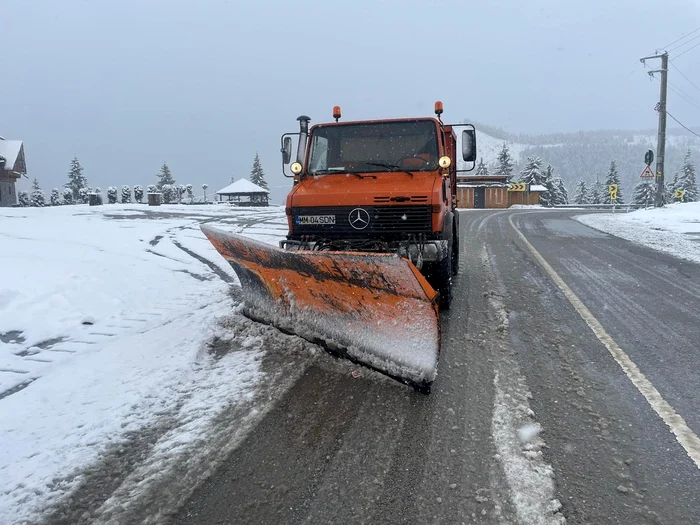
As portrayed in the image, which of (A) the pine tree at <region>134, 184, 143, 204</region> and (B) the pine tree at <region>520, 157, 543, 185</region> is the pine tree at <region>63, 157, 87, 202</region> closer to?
(A) the pine tree at <region>134, 184, 143, 204</region>

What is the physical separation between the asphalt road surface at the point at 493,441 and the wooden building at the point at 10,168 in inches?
2185

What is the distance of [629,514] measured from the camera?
6.97 feet

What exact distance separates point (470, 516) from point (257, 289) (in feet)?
11.2

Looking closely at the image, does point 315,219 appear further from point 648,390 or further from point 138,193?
point 138,193

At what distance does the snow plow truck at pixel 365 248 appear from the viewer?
349cm

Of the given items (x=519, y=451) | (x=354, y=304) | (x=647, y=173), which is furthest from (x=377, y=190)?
(x=647, y=173)

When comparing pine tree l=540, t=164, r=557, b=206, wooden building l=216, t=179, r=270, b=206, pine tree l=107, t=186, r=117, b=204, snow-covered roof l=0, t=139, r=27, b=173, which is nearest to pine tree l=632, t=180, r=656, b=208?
pine tree l=540, t=164, r=557, b=206

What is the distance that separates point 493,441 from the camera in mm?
2730

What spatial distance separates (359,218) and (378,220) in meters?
0.21

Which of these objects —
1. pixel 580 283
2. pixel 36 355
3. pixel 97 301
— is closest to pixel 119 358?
pixel 36 355

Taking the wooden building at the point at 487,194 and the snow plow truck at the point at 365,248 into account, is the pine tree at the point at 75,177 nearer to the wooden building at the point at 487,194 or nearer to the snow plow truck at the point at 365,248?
the wooden building at the point at 487,194

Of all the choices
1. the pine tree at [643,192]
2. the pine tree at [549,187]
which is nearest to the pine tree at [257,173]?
the pine tree at [549,187]

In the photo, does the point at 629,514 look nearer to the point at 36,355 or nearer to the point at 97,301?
the point at 36,355

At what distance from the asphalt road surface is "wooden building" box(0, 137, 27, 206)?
5551 centimetres
